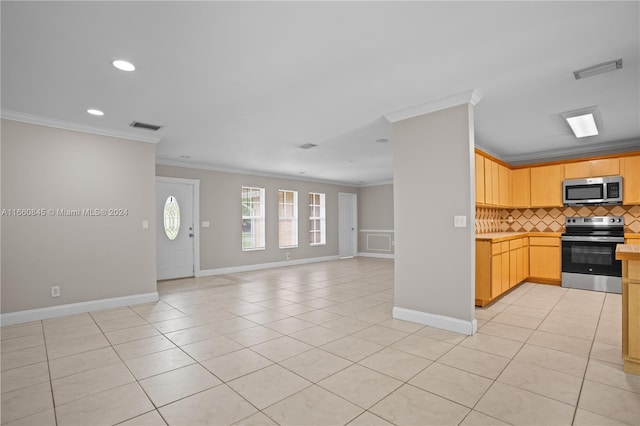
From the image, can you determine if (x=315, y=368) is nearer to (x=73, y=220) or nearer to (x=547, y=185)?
(x=73, y=220)

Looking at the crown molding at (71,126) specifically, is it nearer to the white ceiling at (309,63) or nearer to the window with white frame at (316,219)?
the white ceiling at (309,63)

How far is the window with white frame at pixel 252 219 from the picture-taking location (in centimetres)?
793

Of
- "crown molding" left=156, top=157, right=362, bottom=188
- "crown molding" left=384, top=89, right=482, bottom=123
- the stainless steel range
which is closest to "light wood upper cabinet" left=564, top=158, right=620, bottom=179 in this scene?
the stainless steel range

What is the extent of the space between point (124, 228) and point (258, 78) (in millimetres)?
3219

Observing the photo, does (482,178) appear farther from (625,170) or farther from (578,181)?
(625,170)

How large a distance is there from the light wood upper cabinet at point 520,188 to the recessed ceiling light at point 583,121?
4.47 feet

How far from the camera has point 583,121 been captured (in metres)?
4.14

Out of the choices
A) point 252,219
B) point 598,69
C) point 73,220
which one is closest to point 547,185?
point 598,69

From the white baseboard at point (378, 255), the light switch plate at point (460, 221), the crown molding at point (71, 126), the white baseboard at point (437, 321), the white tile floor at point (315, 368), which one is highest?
the crown molding at point (71, 126)

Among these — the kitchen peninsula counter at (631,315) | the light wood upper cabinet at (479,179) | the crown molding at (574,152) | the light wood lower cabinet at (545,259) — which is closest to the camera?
the kitchen peninsula counter at (631,315)

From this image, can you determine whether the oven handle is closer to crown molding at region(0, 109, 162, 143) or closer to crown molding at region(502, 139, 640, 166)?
crown molding at region(502, 139, 640, 166)

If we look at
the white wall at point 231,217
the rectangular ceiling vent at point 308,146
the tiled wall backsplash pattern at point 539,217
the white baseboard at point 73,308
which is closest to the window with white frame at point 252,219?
the white wall at point 231,217

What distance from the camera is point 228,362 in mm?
2746

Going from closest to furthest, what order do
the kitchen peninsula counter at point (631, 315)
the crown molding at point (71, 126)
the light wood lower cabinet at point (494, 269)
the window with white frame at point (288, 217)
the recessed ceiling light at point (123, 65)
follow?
the kitchen peninsula counter at point (631, 315) < the recessed ceiling light at point (123, 65) < the crown molding at point (71, 126) < the light wood lower cabinet at point (494, 269) < the window with white frame at point (288, 217)
